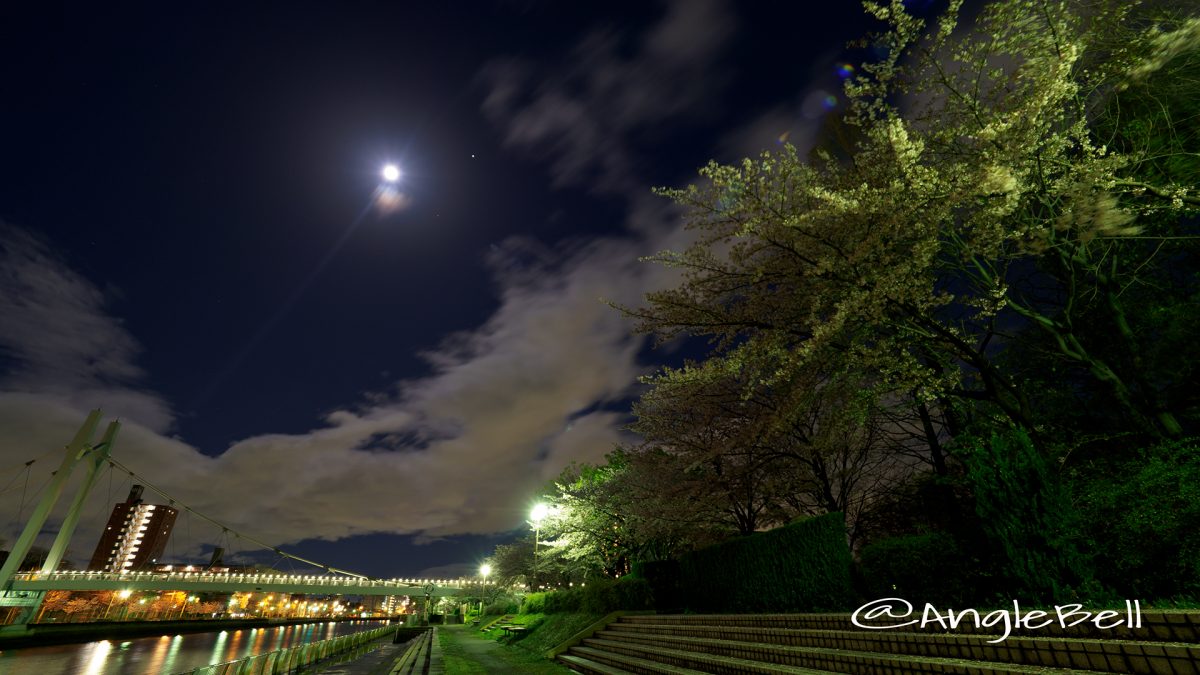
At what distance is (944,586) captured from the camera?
9.52 metres

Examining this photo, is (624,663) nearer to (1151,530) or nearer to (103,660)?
(1151,530)

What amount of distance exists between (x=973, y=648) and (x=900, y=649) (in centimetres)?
110

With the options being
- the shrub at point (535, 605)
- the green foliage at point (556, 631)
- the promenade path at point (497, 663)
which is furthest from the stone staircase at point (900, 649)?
the shrub at point (535, 605)

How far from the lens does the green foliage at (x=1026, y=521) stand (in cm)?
732

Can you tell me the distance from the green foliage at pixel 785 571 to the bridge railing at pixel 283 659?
1235 centimetres

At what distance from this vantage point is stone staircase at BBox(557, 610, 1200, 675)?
14.3 ft

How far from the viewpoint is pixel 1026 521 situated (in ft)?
25.5

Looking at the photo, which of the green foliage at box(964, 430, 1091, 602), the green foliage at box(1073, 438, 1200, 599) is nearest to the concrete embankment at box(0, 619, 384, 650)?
the green foliage at box(964, 430, 1091, 602)

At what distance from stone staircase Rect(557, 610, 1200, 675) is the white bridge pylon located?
7390cm

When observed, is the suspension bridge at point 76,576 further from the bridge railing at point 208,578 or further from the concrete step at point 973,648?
the concrete step at point 973,648

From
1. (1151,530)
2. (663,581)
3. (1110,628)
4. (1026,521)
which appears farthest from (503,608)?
(1110,628)

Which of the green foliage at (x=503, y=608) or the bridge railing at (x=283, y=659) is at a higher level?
the green foliage at (x=503, y=608)

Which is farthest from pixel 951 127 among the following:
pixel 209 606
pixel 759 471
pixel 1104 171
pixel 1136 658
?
pixel 209 606

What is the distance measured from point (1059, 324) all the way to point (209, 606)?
176 meters
